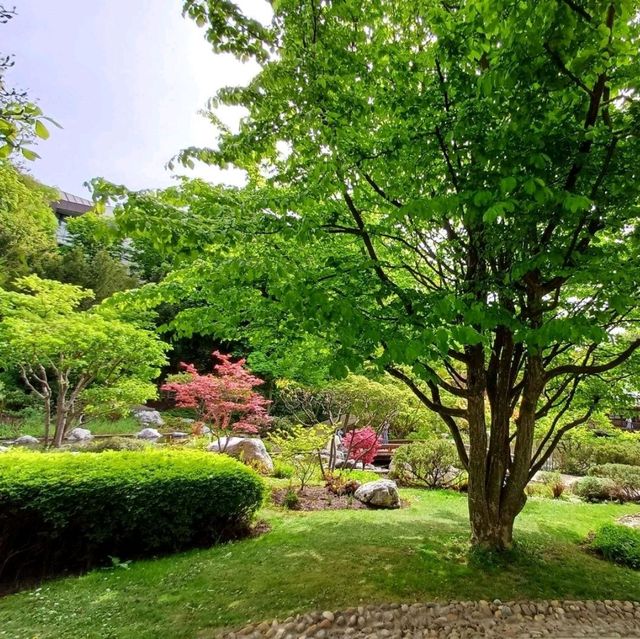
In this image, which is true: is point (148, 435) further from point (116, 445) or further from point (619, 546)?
point (619, 546)

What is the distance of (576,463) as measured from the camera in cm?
1291

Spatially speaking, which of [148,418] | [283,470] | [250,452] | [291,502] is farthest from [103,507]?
[148,418]

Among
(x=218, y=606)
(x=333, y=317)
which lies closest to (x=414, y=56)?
(x=333, y=317)

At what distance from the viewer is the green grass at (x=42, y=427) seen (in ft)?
48.3

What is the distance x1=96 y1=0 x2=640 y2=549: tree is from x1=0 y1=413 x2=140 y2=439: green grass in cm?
1452

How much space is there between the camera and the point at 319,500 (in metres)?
7.30

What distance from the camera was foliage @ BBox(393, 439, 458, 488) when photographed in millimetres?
9727

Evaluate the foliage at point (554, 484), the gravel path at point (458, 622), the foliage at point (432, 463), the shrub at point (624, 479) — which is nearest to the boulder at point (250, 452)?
the foliage at point (432, 463)

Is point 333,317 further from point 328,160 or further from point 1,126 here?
point 1,126

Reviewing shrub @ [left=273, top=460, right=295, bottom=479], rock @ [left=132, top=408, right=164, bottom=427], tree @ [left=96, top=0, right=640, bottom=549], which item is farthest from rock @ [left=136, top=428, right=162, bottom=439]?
tree @ [left=96, top=0, right=640, bottom=549]

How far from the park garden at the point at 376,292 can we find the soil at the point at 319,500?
0.97m

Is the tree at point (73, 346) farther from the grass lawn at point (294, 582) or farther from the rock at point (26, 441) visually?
the grass lawn at point (294, 582)

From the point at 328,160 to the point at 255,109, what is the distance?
96 cm

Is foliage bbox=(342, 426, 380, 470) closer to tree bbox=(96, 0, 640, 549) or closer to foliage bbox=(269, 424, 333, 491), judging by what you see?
foliage bbox=(269, 424, 333, 491)
